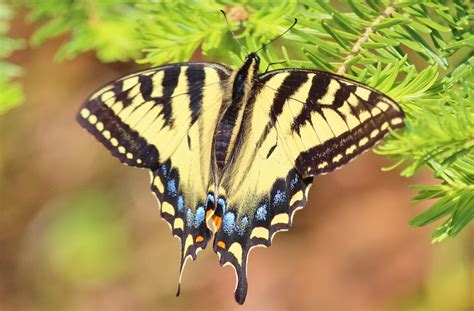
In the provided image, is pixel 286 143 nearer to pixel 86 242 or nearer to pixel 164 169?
pixel 164 169

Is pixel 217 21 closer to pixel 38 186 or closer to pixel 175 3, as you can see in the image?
pixel 175 3

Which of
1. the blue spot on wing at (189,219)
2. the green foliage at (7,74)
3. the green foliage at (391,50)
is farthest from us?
the blue spot on wing at (189,219)

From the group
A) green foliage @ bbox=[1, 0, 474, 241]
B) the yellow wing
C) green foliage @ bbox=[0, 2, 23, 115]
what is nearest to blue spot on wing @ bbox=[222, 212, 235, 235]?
the yellow wing

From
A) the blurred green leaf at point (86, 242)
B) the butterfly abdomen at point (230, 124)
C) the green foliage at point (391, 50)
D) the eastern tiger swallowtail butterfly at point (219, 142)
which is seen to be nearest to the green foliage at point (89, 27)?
the green foliage at point (391, 50)

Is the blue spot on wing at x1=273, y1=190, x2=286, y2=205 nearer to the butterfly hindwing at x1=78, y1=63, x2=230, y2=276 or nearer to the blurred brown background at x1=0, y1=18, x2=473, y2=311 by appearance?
the butterfly hindwing at x1=78, y1=63, x2=230, y2=276

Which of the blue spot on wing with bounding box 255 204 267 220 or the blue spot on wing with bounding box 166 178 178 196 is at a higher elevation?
the blue spot on wing with bounding box 255 204 267 220

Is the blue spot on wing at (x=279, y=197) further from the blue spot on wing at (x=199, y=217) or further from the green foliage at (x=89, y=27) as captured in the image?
the green foliage at (x=89, y=27)
